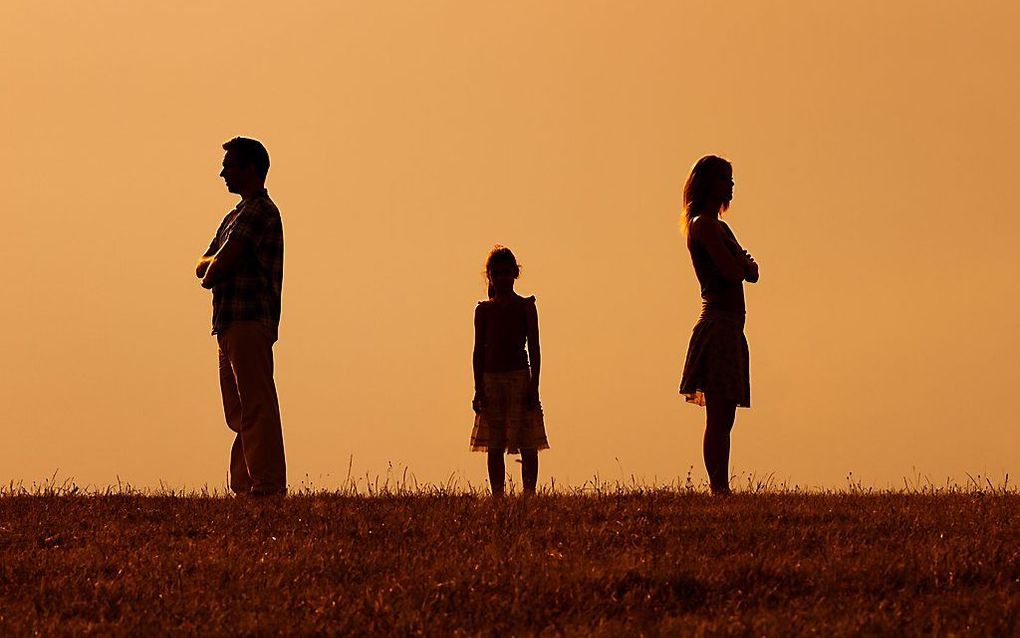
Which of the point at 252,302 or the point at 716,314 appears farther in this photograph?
the point at 252,302

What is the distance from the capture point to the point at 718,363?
38.7ft

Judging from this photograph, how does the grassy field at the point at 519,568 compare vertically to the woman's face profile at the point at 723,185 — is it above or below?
below

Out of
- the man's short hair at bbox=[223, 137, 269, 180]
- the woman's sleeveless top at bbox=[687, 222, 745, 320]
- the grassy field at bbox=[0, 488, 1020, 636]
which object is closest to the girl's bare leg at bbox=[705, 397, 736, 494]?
the grassy field at bbox=[0, 488, 1020, 636]

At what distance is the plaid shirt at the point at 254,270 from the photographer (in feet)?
39.7

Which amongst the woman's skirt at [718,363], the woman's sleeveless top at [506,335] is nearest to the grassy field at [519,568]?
the woman's skirt at [718,363]

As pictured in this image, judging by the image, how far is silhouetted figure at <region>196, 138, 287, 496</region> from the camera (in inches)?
476

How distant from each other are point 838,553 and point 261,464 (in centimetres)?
500

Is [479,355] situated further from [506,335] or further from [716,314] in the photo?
[716,314]

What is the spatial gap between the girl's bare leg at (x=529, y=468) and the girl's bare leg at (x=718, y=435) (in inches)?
74.5

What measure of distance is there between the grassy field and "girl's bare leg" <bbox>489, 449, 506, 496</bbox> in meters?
1.72

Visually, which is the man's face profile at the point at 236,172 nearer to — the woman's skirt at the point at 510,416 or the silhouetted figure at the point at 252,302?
the silhouetted figure at the point at 252,302

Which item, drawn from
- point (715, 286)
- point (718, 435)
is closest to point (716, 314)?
point (715, 286)

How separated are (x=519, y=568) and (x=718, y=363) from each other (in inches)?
140

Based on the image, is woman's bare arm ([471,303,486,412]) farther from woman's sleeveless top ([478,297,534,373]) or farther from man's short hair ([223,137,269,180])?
man's short hair ([223,137,269,180])
